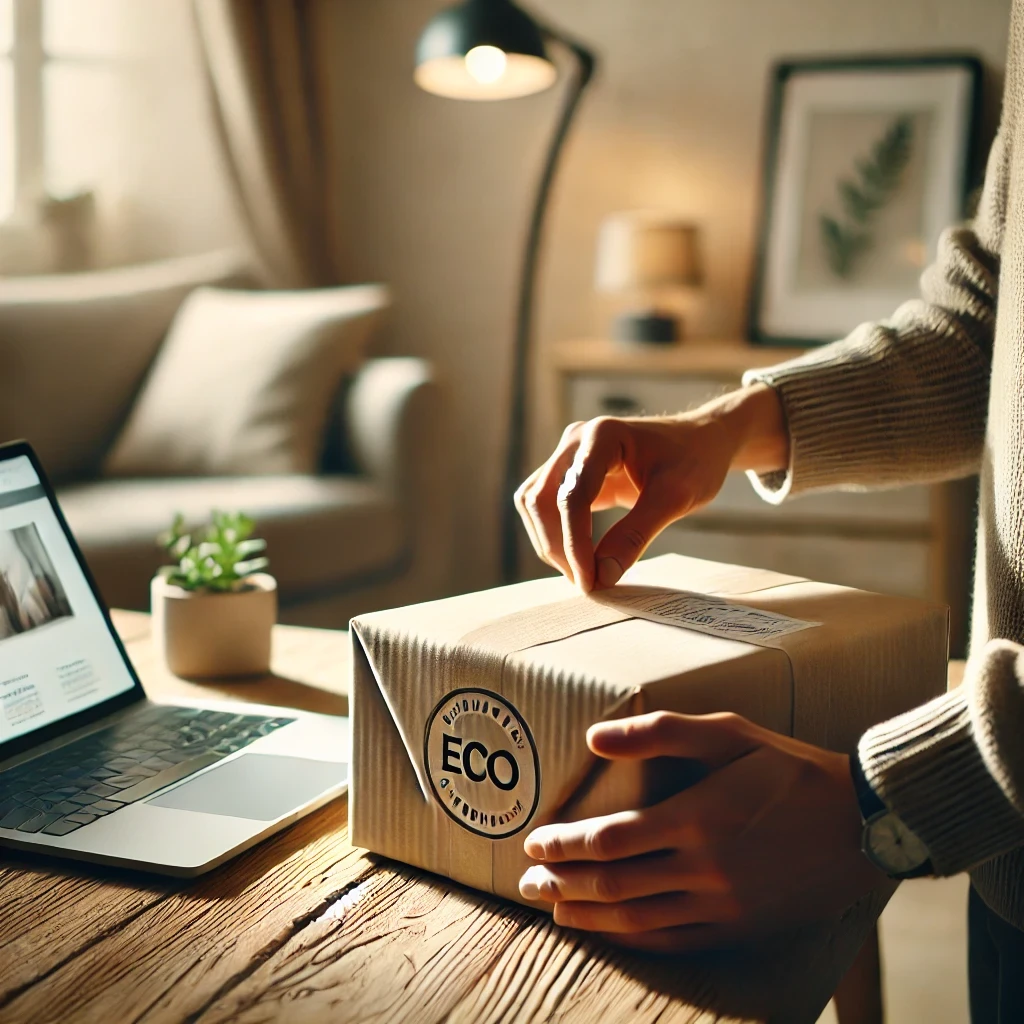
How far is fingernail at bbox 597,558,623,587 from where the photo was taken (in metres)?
0.65

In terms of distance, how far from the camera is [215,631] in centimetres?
89

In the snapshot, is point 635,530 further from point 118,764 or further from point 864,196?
point 864,196

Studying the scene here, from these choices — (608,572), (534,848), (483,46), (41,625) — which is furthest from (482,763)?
(483,46)

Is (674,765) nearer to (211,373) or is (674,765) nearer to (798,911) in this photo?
(798,911)

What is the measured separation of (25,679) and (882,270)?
2.59 metres

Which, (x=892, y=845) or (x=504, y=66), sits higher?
(x=504, y=66)

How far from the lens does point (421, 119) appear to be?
338 centimetres

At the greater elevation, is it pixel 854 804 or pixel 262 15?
pixel 262 15

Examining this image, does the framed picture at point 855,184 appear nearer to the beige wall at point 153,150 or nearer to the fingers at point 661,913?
the beige wall at point 153,150

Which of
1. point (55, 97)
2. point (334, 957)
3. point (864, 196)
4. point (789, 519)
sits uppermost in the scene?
point (55, 97)

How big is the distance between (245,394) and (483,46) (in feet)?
2.84

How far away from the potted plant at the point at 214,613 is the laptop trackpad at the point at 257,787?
21 centimetres

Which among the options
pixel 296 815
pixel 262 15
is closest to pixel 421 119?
pixel 262 15

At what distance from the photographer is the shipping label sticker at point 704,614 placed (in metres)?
0.56
